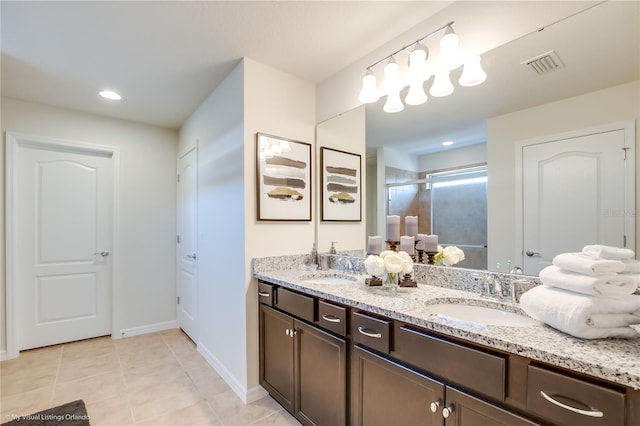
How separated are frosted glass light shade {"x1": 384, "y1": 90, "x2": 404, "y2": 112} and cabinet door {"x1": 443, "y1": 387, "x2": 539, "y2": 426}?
62.0 inches

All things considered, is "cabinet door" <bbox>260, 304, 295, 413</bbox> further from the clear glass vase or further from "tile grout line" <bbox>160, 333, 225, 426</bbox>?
the clear glass vase

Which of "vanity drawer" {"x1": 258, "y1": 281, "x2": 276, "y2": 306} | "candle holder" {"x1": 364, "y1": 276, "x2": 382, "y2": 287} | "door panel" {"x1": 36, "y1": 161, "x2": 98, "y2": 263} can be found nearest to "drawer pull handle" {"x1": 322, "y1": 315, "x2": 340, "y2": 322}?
"candle holder" {"x1": 364, "y1": 276, "x2": 382, "y2": 287}

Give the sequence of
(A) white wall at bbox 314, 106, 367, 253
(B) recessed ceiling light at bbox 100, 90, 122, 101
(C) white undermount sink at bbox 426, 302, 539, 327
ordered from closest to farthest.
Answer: (C) white undermount sink at bbox 426, 302, 539, 327
(A) white wall at bbox 314, 106, 367, 253
(B) recessed ceiling light at bbox 100, 90, 122, 101

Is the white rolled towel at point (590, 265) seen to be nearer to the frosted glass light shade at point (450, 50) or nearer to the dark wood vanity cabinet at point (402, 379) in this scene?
the dark wood vanity cabinet at point (402, 379)

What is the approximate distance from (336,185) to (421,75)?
3.43ft

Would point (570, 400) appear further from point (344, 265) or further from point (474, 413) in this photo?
point (344, 265)

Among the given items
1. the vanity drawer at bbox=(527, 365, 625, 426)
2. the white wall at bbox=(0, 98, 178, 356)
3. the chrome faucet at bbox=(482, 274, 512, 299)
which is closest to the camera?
the vanity drawer at bbox=(527, 365, 625, 426)

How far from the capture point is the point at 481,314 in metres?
1.34

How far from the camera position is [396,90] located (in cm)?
186

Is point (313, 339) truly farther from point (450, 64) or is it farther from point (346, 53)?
point (346, 53)

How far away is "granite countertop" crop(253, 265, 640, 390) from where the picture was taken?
0.75 metres

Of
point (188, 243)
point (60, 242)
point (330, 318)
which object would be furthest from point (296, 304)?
point (60, 242)

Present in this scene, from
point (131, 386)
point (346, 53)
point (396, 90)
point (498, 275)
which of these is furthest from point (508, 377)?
point (131, 386)

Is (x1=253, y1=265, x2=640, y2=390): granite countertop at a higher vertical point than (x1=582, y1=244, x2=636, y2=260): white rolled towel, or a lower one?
lower
